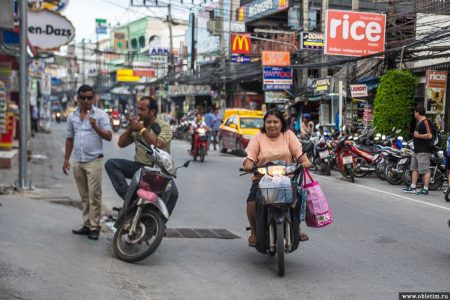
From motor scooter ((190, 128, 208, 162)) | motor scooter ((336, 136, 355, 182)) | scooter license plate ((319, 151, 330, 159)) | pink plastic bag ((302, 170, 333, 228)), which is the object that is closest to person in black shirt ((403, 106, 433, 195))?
motor scooter ((336, 136, 355, 182))

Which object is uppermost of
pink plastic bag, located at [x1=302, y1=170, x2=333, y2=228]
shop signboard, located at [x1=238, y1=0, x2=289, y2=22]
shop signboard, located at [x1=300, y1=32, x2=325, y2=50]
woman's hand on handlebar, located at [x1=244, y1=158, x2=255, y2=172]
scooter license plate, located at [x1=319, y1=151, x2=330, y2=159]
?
shop signboard, located at [x1=238, y1=0, x2=289, y2=22]

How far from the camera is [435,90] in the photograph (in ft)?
62.9

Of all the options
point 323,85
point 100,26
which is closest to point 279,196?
point 323,85

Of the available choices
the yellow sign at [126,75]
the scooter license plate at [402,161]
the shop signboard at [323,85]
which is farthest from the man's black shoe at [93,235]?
the yellow sign at [126,75]

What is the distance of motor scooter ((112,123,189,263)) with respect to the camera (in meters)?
6.36

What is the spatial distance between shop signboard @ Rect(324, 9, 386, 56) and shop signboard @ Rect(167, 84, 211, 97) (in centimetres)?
3244

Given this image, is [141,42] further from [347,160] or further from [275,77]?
[347,160]

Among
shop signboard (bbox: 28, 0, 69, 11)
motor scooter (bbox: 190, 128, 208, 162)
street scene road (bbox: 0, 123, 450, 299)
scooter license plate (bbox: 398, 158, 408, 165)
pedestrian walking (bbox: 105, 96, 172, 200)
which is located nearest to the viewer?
street scene road (bbox: 0, 123, 450, 299)

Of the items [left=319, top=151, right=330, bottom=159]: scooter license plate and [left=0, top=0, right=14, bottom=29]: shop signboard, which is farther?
[left=319, top=151, right=330, bottom=159]: scooter license plate

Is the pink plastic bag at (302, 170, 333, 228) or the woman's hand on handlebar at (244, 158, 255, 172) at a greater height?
the woman's hand on handlebar at (244, 158, 255, 172)

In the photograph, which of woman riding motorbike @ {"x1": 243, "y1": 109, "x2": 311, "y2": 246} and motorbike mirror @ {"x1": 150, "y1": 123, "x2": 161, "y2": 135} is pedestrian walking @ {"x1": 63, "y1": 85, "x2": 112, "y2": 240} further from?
woman riding motorbike @ {"x1": 243, "y1": 109, "x2": 311, "y2": 246}

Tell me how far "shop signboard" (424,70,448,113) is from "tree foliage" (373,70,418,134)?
84cm

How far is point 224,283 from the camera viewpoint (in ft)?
19.2

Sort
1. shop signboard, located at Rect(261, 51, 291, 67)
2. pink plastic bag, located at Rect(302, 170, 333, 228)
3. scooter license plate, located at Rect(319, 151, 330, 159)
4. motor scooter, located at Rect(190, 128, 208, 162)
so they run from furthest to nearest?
shop signboard, located at Rect(261, 51, 291, 67) < motor scooter, located at Rect(190, 128, 208, 162) < scooter license plate, located at Rect(319, 151, 330, 159) < pink plastic bag, located at Rect(302, 170, 333, 228)
